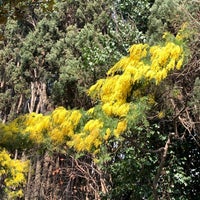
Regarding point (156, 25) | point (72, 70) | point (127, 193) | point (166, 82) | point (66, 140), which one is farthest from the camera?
point (72, 70)

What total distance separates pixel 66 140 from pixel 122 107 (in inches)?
40.7

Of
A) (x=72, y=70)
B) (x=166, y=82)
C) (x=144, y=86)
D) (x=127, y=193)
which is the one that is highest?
(x=72, y=70)

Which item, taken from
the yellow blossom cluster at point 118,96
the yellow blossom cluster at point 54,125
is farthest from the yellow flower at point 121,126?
the yellow blossom cluster at point 54,125

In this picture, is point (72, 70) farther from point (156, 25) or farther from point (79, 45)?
point (156, 25)

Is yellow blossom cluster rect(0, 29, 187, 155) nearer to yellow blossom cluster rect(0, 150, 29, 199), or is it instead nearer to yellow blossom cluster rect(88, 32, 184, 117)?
yellow blossom cluster rect(88, 32, 184, 117)

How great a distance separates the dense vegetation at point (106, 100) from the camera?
4824 millimetres

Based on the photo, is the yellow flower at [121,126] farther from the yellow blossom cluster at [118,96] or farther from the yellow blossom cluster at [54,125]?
the yellow blossom cluster at [54,125]

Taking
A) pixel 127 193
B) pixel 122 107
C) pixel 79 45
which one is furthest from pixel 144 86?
pixel 79 45

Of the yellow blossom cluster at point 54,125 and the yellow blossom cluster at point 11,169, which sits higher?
the yellow blossom cluster at point 54,125

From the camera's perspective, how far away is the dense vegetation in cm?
482

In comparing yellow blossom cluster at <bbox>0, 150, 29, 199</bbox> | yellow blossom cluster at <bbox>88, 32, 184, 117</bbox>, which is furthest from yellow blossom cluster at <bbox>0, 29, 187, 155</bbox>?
yellow blossom cluster at <bbox>0, 150, 29, 199</bbox>

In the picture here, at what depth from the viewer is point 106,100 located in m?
4.87

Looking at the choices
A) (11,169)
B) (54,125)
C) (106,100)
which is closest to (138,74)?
(106,100)

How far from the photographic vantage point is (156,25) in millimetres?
6945
